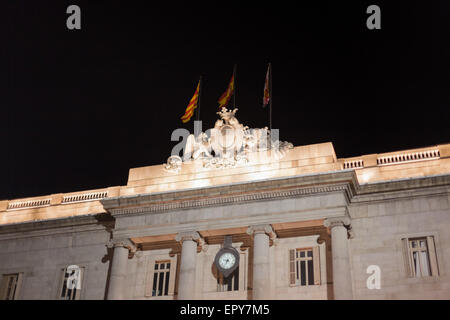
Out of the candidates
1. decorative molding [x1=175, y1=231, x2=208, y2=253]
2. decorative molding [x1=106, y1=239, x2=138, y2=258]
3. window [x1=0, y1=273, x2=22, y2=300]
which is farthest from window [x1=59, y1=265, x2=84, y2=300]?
decorative molding [x1=175, y1=231, x2=208, y2=253]

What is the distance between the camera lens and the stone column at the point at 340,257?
101ft

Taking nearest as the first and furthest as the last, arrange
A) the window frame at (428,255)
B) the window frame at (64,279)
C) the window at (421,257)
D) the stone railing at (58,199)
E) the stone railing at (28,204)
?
the window frame at (428,255) → the window at (421,257) → the window frame at (64,279) → the stone railing at (58,199) → the stone railing at (28,204)


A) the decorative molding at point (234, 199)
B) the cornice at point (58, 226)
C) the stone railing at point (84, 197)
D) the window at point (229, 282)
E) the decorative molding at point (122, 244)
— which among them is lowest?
the window at point (229, 282)

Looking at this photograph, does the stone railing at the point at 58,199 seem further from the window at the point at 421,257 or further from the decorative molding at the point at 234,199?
the window at the point at 421,257

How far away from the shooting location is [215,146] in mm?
37469

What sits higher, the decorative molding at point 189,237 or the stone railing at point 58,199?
the stone railing at point 58,199

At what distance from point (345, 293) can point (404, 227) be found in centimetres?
511

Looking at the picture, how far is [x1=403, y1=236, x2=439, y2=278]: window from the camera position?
31.8 meters

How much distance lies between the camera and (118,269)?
3566 cm

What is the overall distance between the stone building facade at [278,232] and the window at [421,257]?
5 cm

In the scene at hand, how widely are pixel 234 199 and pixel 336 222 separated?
572 cm

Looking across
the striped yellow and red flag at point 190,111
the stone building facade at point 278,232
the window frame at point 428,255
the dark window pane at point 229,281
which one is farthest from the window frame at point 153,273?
the window frame at point 428,255

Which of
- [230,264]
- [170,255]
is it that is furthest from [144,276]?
[230,264]
